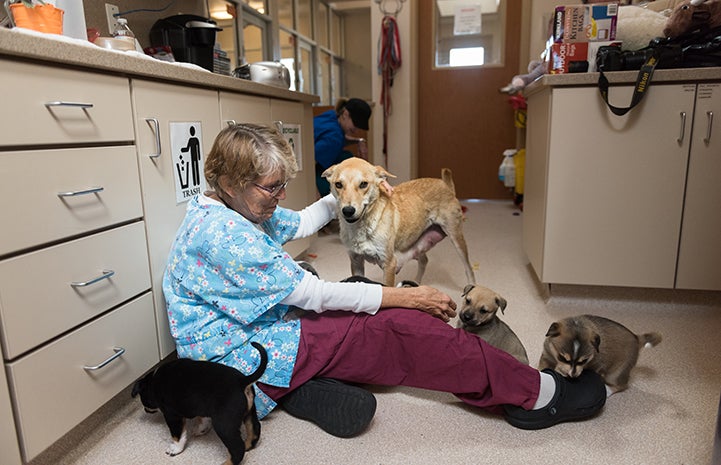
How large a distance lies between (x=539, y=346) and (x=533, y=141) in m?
1.12

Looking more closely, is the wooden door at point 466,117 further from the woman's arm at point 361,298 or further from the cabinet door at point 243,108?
the woman's arm at point 361,298

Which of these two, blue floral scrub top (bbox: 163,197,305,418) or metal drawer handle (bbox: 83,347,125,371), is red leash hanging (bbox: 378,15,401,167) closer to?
blue floral scrub top (bbox: 163,197,305,418)

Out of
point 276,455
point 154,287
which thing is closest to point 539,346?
point 276,455

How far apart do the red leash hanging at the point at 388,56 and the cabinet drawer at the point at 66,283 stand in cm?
406

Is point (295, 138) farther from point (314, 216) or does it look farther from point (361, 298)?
point (361, 298)

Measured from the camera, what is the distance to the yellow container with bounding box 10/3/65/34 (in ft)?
4.31

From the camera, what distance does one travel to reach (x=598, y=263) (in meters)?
2.14

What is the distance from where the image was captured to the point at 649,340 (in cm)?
154

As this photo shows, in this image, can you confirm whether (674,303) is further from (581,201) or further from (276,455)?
(276,455)

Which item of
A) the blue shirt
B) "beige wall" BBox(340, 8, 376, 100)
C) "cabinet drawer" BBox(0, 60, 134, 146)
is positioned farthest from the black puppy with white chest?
"beige wall" BBox(340, 8, 376, 100)

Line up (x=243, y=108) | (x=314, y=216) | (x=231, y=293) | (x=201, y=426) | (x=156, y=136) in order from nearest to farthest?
(x=231, y=293), (x=201, y=426), (x=156, y=136), (x=314, y=216), (x=243, y=108)

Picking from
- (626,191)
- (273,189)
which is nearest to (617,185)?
(626,191)

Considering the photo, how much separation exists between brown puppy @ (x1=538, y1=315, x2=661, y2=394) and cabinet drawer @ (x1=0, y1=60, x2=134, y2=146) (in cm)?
138

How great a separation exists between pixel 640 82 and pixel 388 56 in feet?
11.3
